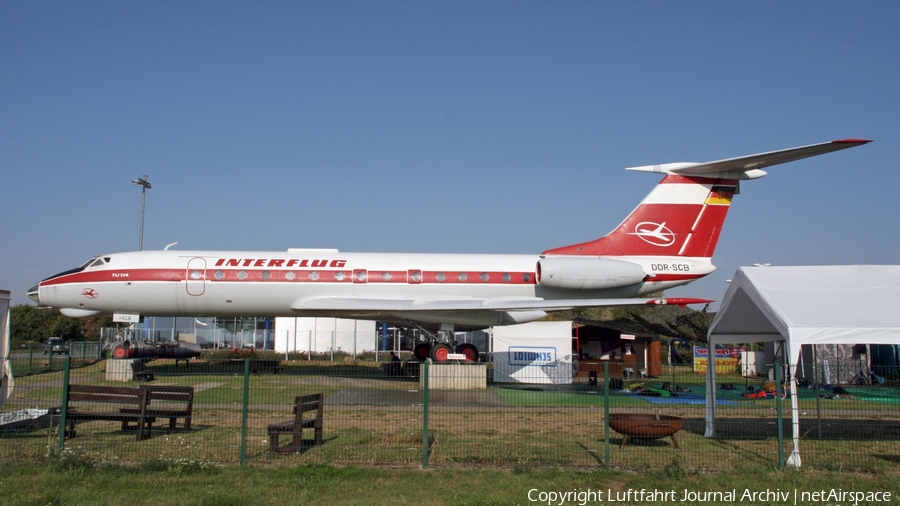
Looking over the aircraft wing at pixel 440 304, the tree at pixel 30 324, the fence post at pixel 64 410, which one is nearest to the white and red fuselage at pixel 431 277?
the aircraft wing at pixel 440 304

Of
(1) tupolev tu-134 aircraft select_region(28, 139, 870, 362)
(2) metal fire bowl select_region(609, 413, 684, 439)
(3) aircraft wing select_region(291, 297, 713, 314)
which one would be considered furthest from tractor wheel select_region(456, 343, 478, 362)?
(2) metal fire bowl select_region(609, 413, 684, 439)

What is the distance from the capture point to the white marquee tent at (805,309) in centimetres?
965

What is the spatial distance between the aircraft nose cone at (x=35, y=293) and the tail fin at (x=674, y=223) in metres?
18.2

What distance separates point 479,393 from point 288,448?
9.30 m

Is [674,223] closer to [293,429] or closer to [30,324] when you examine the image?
[293,429]

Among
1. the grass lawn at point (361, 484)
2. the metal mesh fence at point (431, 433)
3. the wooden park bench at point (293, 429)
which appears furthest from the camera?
the wooden park bench at point (293, 429)

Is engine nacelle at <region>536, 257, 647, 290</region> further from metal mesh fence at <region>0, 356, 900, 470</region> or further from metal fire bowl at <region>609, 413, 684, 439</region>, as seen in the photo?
metal fire bowl at <region>609, 413, 684, 439</region>

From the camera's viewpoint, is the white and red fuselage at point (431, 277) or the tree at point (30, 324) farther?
the tree at point (30, 324)

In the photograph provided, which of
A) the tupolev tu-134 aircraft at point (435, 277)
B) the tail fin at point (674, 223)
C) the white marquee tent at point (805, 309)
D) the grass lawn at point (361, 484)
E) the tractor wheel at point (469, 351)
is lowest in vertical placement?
the grass lawn at point (361, 484)

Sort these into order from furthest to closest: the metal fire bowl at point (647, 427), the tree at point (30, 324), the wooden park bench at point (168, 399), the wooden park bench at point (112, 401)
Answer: the tree at point (30, 324) < the wooden park bench at point (168, 399) < the wooden park bench at point (112, 401) < the metal fire bowl at point (647, 427)

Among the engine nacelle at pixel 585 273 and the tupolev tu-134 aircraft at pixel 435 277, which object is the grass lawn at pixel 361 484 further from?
the engine nacelle at pixel 585 273

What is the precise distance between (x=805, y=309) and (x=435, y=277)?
15060mm

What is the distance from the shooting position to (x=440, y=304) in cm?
2242

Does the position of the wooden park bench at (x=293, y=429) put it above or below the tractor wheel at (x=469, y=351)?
below
